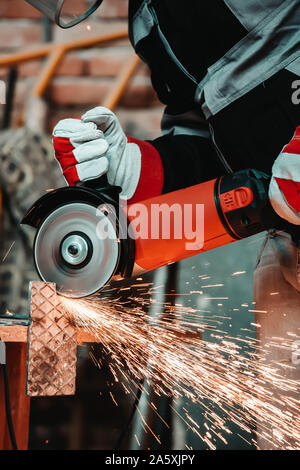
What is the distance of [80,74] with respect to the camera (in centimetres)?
231

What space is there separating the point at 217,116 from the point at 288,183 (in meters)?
0.34

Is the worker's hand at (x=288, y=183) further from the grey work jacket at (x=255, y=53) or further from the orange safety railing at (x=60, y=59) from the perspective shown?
the orange safety railing at (x=60, y=59)

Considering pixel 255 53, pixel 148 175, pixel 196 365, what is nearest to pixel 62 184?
pixel 148 175

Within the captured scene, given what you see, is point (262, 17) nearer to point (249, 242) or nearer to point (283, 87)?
point (283, 87)

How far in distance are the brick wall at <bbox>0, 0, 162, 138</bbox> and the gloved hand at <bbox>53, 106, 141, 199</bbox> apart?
3.32 ft

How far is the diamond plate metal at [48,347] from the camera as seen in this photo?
1.17 metres

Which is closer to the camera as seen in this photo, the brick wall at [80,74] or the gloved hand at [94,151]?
the gloved hand at [94,151]

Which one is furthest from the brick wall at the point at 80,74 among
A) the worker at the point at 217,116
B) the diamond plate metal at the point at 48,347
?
the diamond plate metal at the point at 48,347

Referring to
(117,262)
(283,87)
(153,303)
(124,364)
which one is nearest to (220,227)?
(117,262)

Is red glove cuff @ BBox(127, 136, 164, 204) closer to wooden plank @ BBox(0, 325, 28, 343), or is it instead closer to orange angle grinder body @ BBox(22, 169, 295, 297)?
orange angle grinder body @ BBox(22, 169, 295, 297)

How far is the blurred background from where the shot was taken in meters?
2.13

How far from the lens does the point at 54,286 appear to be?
118 cm

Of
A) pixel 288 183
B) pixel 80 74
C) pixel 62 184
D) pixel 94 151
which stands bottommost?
pixel 288 183

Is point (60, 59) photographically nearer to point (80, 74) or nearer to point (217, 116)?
point (80, 74)
